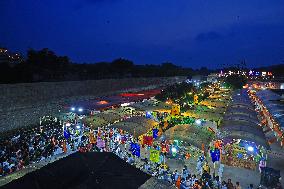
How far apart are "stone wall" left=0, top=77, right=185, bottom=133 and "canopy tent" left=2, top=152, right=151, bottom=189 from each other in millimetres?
14817

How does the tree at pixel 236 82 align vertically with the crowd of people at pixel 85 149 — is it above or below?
above

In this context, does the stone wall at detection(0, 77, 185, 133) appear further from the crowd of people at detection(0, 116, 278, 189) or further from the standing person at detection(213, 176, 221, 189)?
the standing person at detection(213, 176, 221, 189)

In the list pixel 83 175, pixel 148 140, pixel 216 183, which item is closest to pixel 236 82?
pixel 148 140

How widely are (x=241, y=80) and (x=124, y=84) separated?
38.7 m

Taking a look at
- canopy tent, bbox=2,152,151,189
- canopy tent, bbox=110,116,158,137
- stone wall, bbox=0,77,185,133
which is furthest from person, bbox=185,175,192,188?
stone wall, bbox=0,77,185,133

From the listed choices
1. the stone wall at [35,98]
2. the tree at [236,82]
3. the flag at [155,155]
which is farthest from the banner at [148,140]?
→ the tree at [236,82]

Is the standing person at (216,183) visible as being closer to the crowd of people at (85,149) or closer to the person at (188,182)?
the crowd of people at (85,149)

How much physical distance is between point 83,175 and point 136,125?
540 inches

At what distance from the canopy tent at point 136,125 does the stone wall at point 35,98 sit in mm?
6558

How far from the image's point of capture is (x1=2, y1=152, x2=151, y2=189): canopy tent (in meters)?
4.00

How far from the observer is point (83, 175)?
4129 mm

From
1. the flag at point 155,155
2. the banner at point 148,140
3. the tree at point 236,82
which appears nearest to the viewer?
the flag at point 155,155

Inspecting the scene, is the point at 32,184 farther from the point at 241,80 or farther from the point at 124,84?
the point at 241,80

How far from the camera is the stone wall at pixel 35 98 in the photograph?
57.8 feet
